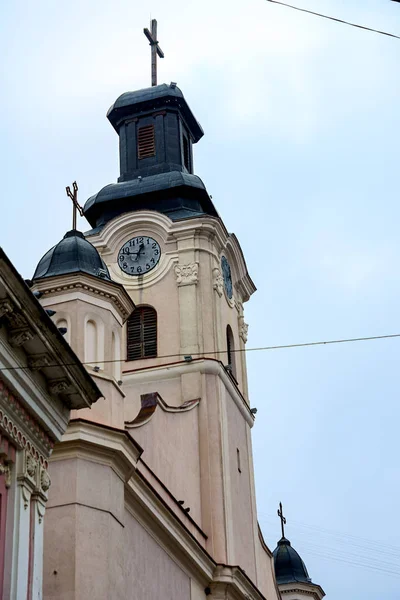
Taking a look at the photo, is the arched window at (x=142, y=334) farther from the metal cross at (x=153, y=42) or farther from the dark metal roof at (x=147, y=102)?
the metal cross at (x=153, y=42)

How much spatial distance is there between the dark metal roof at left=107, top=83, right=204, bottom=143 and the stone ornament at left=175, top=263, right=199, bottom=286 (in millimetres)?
6411

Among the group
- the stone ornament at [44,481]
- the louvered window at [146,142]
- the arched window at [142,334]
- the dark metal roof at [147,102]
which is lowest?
the stone ornament at [44,481]

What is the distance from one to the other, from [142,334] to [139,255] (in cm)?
221

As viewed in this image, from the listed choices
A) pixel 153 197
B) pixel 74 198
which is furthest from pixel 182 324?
pixel 74 198

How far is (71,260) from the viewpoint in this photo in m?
22.4

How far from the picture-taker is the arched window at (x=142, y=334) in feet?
98.5

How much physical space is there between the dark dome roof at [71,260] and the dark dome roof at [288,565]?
65.1 ft

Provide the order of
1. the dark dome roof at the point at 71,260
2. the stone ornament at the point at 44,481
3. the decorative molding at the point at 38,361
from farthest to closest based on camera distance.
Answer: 1. the dark dome roof at the point at 71,260
2. the stone ornament at the point at 44,481
3. the decorative molding at the point at 38,361

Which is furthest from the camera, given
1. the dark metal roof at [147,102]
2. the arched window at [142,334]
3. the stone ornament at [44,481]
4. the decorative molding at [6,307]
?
the dark metal roof at [147,102]

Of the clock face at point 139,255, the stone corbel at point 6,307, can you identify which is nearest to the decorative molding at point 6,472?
the stone corbel at point 6,307

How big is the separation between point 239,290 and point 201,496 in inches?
287

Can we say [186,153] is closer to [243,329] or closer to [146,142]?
[146,142]

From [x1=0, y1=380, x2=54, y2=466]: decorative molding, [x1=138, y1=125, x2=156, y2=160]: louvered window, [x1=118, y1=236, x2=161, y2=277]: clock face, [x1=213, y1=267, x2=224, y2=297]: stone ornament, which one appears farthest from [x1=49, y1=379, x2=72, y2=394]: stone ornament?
[x1=138, y1=125, x2=156, y2=160]: louvered window

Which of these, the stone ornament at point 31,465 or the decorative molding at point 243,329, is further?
the decorative molding at point 243,329
